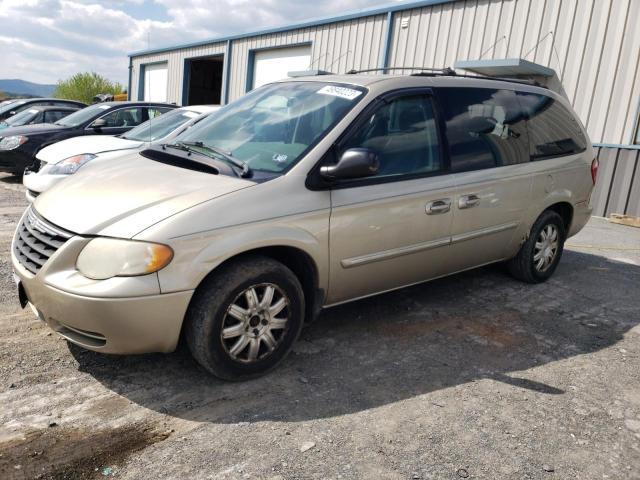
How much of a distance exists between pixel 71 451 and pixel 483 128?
3587mm

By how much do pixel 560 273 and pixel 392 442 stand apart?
154 inches

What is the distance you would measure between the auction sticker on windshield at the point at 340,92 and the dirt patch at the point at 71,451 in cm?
236

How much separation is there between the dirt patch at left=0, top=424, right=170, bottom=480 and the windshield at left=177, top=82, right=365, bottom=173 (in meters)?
1.64

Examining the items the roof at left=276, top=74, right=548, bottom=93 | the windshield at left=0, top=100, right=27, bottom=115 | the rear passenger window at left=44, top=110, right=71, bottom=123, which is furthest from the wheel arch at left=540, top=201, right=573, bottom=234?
the windshield at left=0, top=100, right=27, bottom=115

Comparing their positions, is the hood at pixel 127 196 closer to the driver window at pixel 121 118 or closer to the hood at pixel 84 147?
the hood at pixel 84 147

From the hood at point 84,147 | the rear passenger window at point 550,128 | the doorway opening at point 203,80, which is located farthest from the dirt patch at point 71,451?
the doorway opening at point 203,80

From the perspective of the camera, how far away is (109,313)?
2.71 metres

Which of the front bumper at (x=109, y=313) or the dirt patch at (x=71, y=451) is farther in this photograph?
the front bumper at (x=109, y=313)

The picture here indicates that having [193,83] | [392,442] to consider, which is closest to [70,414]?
[392,442]

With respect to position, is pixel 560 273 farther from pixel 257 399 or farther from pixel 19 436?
pixel 19 436

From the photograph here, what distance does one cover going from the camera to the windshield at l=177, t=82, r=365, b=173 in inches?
136

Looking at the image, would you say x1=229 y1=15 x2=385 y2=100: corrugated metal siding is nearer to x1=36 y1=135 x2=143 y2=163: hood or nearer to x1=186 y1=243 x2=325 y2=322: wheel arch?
x1=36 y1=135 x2=143 y2=163: hood

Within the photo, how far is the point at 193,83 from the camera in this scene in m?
24.0

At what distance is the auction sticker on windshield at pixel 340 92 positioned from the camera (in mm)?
3699
